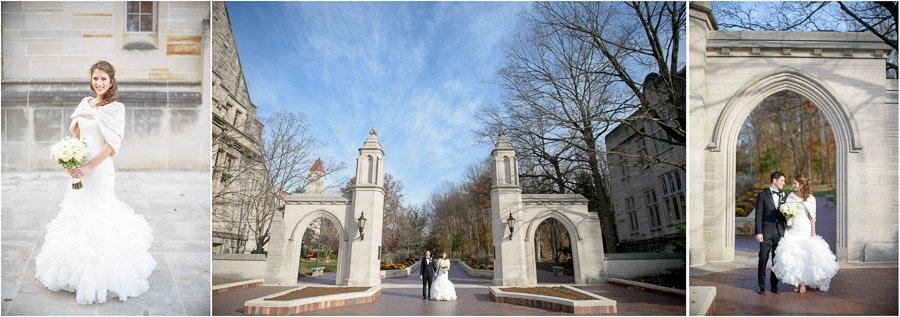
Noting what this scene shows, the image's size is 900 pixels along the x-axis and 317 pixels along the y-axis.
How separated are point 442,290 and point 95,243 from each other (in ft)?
15.3

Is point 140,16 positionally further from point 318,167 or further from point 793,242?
point 793,242

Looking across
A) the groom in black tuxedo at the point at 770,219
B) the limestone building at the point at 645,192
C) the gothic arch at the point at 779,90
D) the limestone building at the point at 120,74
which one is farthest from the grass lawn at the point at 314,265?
the groom in black tuxedo at the point at 770,219

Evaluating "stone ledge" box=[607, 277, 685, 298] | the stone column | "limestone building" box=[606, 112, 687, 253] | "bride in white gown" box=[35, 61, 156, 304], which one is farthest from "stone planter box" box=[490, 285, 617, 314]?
"bride in white gown" box=[35, 61, 156, 304]

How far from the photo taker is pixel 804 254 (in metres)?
4.30

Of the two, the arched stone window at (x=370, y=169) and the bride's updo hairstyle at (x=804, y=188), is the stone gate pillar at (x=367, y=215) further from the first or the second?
the bride's updo hairstyle at (x=804, y=188)

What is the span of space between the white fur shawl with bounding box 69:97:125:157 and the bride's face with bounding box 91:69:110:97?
157 mm

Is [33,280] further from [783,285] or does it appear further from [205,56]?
[783,285]

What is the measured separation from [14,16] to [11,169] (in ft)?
5.62

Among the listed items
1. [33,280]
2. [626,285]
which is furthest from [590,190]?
[33,280]

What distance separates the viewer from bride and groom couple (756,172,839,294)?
430 cm

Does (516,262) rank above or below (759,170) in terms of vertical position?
below

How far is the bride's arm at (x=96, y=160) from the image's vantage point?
4160mm

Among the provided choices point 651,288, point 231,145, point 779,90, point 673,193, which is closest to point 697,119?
point 779,90

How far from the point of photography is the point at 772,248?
4480mm
